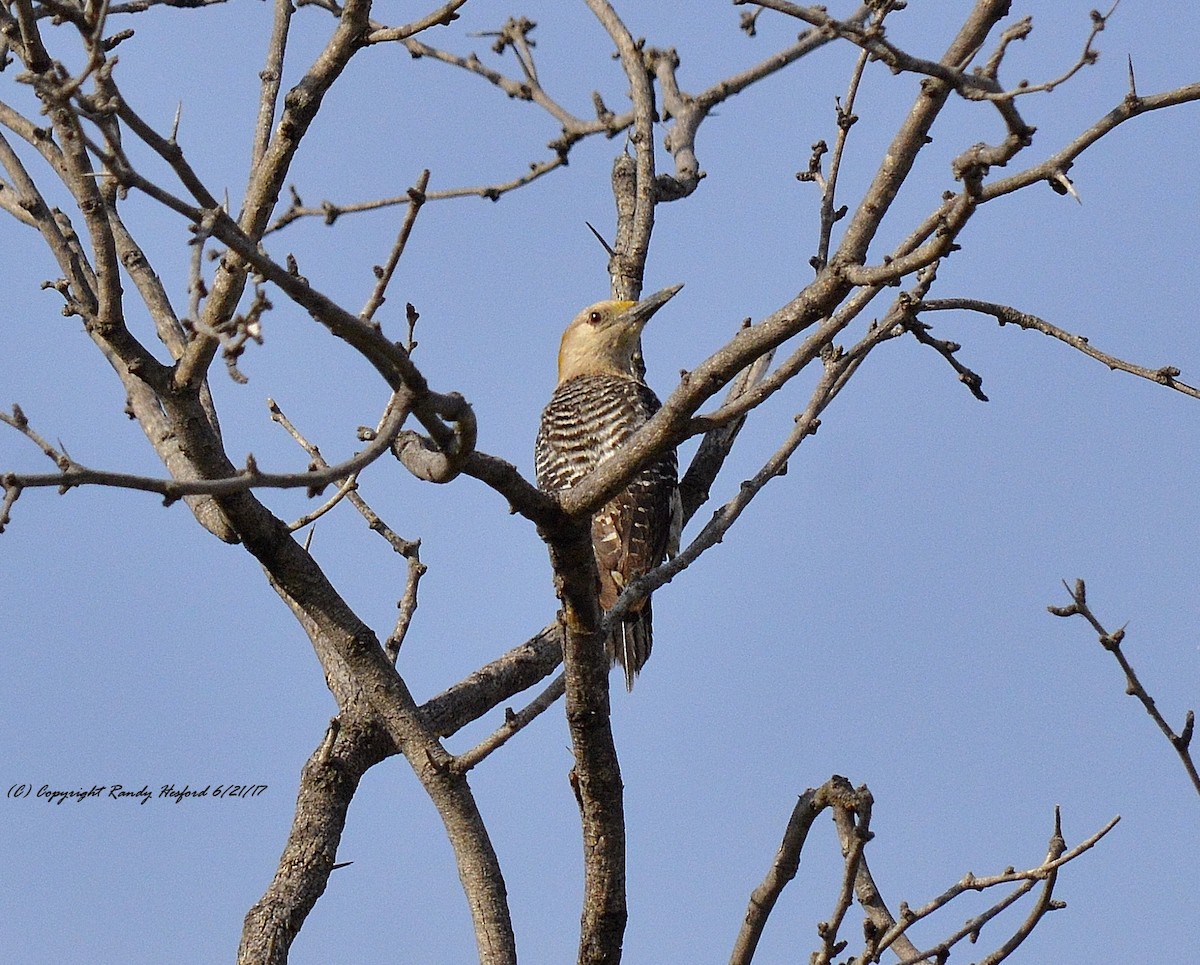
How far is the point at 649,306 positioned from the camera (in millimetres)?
10039

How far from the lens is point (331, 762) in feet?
19.2

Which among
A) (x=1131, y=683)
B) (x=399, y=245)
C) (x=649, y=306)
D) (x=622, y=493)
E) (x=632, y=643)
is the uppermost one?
(x=649, y=306)

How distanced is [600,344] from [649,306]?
1.35 metres

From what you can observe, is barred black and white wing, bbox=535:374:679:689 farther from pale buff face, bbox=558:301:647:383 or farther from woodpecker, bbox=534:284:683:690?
pale buff face, bbox=558:301:647:383

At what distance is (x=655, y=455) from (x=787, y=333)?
1.91ft

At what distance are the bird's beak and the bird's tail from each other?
219 cm

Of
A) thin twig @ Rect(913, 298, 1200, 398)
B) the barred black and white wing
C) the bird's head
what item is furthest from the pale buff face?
thin twig @ Rect(913, 298, 1200, 398)

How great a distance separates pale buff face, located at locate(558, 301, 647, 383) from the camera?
11070mm

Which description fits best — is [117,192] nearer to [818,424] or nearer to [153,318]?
[153,318]

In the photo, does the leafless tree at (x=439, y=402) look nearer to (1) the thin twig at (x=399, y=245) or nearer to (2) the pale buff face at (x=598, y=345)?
(1) the thin twig at (x=399, y=245)

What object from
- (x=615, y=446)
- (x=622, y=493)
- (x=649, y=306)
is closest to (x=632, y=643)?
(x=622, y=493)

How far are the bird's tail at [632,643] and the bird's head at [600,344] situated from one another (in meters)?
2.43

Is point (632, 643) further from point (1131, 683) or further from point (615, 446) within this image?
point (1131, 683)

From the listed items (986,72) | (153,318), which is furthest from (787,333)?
(153,318)
